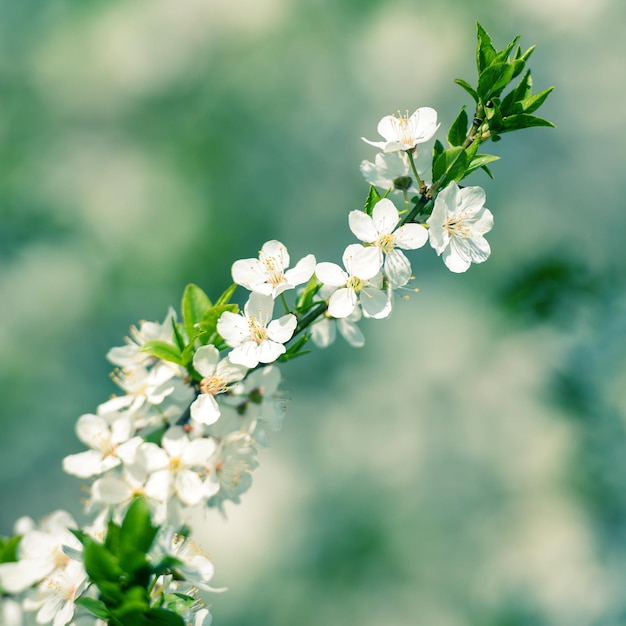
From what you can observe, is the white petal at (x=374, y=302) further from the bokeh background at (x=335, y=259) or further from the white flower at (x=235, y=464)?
the bokeh background at (x=335, y=259)

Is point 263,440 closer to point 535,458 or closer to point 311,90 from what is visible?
point 535,458

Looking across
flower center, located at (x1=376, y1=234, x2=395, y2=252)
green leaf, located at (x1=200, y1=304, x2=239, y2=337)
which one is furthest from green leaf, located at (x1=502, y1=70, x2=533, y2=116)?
green leaf, located at (x1=200, y1=304, x2=239, y2=337)

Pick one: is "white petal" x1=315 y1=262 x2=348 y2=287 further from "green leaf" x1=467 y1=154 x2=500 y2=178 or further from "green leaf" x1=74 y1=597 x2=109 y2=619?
"green leaf" x1=74 y1=597 x2=109 y2=619

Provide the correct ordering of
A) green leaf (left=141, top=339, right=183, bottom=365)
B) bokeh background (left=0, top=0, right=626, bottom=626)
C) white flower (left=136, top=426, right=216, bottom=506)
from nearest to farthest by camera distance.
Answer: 1. white flower (left=136, top=426, right=216, bottom=506)
2. green leaf (left=141, top=339, right=183, bottom=365)
3. bokeh background (left=0, top=0, right=626, bottom=626)

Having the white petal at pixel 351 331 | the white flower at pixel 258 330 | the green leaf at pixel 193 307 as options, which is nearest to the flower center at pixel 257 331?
the white flower at pixel 258 330

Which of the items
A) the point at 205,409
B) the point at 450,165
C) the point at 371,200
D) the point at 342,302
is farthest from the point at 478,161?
the point at 205,409

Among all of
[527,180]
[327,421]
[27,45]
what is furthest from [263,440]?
[27,45]
